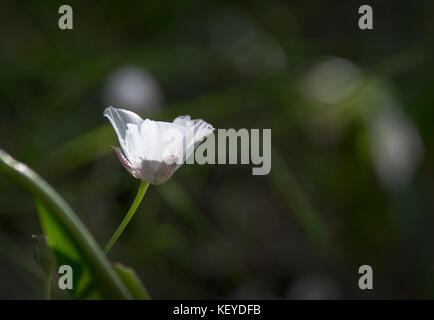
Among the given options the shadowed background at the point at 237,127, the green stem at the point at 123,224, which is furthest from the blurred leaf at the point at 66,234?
the shadowed background at the point at 237,127

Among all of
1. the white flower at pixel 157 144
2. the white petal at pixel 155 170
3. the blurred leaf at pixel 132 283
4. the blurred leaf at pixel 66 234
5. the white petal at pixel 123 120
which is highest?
the white petal at pixel 123 120

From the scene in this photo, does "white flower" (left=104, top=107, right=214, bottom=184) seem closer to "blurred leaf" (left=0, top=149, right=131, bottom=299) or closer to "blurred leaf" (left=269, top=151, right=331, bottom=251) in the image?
"blurred leaf" (left=0, top=149, right=131, bottom=299)

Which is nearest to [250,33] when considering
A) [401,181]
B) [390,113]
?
[390,113]

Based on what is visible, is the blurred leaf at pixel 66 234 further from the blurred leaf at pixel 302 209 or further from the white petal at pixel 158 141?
the blurred leaf at pixel 302 209

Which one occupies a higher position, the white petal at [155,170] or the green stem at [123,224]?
the white petal at [155,170]

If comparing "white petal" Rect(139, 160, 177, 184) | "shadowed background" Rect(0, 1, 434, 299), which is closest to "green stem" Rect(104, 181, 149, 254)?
"white petal" Rect(139, 160, 177, 184)
